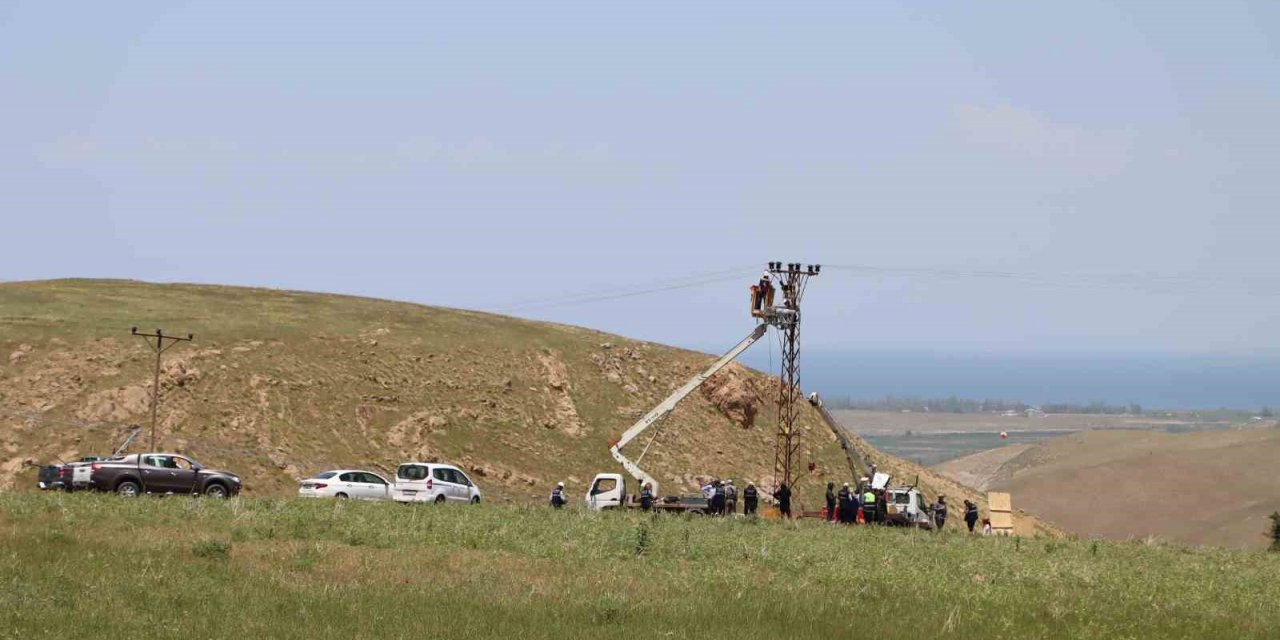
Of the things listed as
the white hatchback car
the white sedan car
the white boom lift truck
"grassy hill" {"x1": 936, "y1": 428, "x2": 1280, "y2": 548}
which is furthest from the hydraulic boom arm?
"grassy hill" {"x1": 936, "y1": 428, "x2": 1280, "y2": 548}

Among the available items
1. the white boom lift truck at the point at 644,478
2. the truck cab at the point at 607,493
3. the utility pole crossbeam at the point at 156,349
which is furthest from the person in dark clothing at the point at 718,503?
the utility pole crossbeam at the point at 156,349

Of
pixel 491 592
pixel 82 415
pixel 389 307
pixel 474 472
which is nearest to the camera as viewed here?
pixel 491 592

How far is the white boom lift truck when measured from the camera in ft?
175

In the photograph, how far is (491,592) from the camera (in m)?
27.0

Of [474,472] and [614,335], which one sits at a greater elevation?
[614,335]

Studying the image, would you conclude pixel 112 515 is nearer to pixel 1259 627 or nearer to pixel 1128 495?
pixel 1259 627

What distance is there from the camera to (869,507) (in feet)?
172

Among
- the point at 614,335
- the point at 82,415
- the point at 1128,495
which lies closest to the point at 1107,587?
the point at 82,415

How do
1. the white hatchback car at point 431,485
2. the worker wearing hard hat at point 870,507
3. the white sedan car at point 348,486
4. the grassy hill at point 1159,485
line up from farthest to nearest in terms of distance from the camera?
1. the grassy hill at point 1159,485
2. the worker wearing hard hat at point 870,507
3. the white hatchback car at point 431,485
4. the white sedan car at point 348,486

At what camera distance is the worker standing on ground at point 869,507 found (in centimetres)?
5203

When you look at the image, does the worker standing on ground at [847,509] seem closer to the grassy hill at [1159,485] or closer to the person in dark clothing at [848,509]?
the person in dark clothing at [848,509]

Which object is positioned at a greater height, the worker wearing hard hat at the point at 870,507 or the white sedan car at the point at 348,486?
the white sedan car at the point at 348,486

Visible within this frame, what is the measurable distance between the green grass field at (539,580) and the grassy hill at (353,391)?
24.8m

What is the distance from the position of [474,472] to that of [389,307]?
79.3 feet
